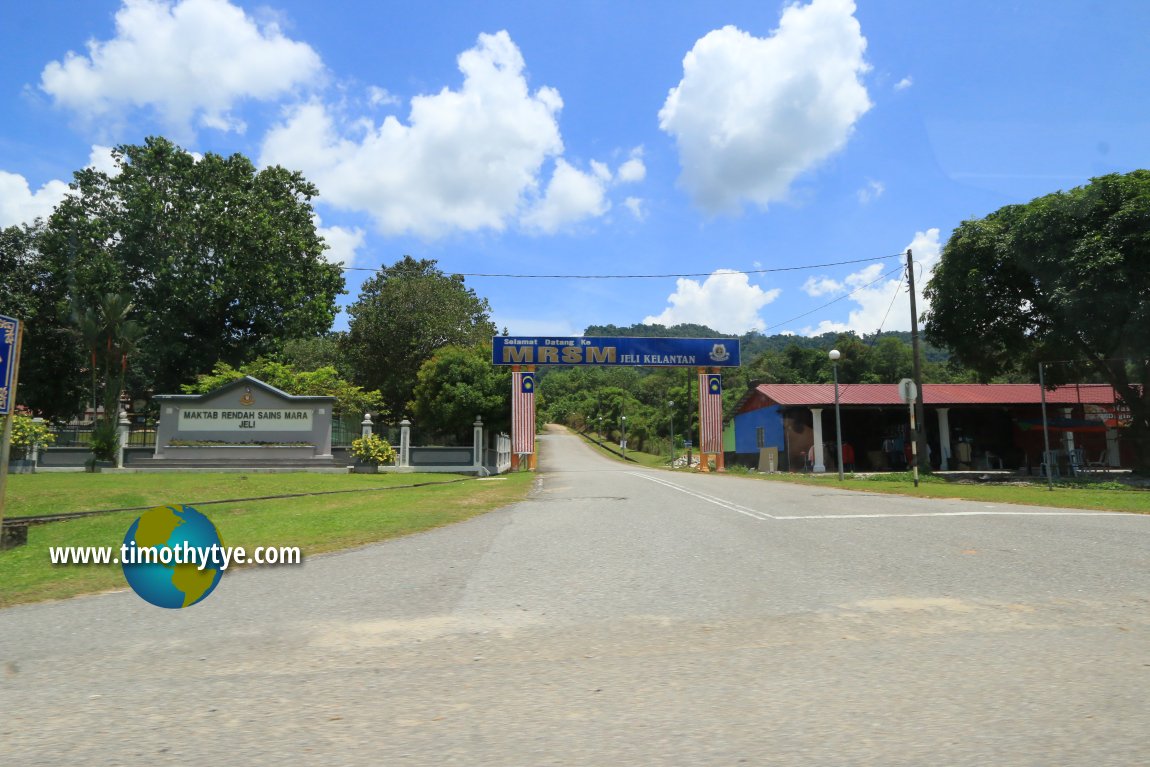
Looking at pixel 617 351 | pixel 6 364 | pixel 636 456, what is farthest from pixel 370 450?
pixel 636 456

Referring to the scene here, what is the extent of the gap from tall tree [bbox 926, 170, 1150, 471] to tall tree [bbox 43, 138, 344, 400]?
32.8m

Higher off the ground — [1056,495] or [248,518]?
[1056,495]

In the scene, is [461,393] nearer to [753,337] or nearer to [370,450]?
[370,450]

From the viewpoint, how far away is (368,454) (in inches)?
1180

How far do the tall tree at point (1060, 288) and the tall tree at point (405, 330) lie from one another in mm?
28397

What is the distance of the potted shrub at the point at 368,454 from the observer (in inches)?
1178

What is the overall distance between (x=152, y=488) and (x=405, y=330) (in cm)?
2976

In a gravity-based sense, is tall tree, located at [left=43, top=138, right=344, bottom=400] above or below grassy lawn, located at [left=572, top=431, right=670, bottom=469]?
above

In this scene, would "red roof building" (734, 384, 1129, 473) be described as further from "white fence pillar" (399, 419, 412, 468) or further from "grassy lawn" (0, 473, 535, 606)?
"grassy lawn" (0, 473, 535, 606)

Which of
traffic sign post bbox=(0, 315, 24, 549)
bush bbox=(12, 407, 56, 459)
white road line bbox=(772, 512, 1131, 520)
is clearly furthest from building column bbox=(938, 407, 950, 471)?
bush bbox=(12, 407, 56, 459)

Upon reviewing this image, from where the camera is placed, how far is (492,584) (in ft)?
23.8

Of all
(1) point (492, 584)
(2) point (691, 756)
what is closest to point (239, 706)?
(2) point (691, 756)

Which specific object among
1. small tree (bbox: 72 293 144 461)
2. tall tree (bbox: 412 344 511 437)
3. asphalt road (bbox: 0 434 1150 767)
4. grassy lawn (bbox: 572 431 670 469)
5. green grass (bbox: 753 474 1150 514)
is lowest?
asphalt road (bbox: 0 434 1150 767)

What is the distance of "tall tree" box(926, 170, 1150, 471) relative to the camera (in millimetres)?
23938
